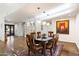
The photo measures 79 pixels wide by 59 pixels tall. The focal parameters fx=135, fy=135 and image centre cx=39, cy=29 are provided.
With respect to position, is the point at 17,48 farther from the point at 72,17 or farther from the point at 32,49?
the point at 72,17

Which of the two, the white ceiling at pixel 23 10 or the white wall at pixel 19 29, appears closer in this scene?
the white ceiling at pixel 23 10

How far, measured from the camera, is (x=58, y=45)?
247cm

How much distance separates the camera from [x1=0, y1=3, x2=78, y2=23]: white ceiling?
94.7 inches

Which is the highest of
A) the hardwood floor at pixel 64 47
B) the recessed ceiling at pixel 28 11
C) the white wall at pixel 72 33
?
the recessed ceiling at pixel 28 11

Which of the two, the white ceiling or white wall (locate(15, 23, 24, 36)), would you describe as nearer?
the white ceiling

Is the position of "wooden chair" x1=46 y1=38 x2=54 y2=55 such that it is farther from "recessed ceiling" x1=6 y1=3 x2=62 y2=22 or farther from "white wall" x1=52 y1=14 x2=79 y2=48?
"recessed ceiling" x1=6 y1=3 x2=62 y2=22

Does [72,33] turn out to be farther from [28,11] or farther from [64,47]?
[28,11]

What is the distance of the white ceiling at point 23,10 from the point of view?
2.41 m

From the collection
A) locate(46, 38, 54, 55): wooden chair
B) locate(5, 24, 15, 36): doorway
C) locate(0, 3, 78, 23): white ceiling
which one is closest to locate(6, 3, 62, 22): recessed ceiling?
locate(0, 3, 78, 23): white ceiling

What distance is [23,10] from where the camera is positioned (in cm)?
244

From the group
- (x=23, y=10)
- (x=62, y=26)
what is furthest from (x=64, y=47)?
(x=23, y=10)

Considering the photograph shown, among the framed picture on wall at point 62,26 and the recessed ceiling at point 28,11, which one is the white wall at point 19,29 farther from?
the framed picture on wall at point 62,26

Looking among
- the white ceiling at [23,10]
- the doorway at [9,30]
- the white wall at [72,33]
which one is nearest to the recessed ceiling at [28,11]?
the white ceiling at [23,10]

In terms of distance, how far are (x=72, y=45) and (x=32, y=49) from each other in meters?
0.73
